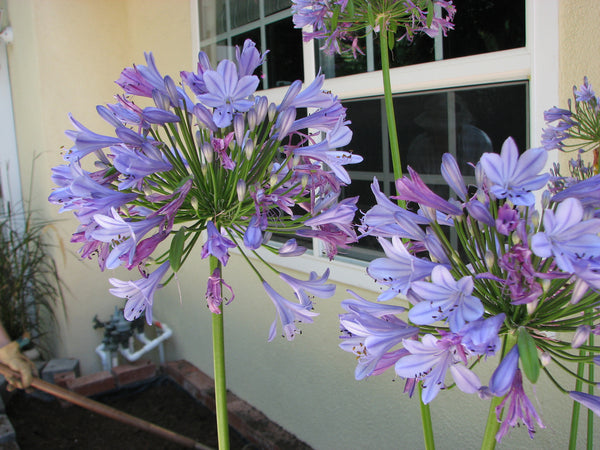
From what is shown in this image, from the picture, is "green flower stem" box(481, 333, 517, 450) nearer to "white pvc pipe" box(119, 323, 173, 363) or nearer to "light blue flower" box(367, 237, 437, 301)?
"light blue flower" box(367, 237, 437, 301)

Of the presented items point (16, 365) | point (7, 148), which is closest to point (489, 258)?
point (16, 365)

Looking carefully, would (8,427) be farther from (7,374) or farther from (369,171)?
(369,171)

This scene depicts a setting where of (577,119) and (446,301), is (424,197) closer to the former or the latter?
(446,301)

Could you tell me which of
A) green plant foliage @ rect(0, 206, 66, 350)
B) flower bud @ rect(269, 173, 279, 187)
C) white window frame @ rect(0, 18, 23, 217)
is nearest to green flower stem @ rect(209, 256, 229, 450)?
flower bud @ rect(269, 173, 279, 187)

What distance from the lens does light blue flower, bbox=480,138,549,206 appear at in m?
0.69

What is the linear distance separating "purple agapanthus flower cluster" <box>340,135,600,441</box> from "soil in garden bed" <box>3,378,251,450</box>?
3.06m

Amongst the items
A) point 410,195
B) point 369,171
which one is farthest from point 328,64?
A: point 410,195

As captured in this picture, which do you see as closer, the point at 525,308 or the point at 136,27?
the point at 525,308

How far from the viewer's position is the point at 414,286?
0.70 meters

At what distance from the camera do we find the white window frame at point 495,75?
6.13 ft

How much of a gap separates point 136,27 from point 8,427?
125 inches

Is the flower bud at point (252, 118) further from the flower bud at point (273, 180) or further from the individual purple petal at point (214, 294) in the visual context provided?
the individual purple petal at point (214, 294)

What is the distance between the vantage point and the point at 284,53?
3.25 m

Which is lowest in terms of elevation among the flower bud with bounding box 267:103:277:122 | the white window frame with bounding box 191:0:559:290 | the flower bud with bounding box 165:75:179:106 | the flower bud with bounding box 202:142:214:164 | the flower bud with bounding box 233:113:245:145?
the flower bud with bounding box 202:142:214:164
